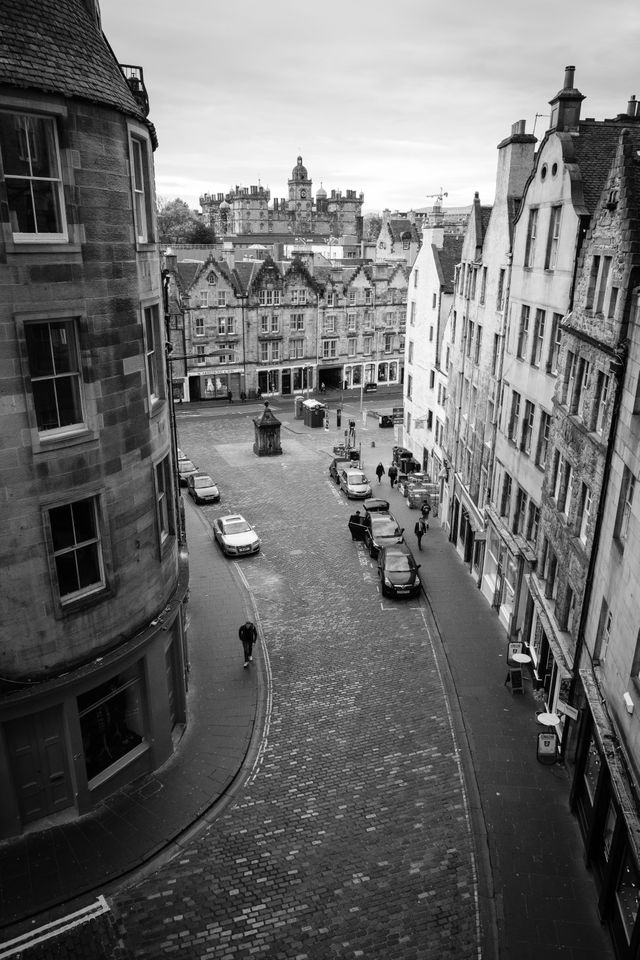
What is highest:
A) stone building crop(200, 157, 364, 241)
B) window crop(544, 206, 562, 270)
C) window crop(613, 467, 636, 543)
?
stone building crop(200, 157, 364, 241)

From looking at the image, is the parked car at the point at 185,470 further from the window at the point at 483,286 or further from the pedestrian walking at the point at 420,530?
the window at the point at 483,286

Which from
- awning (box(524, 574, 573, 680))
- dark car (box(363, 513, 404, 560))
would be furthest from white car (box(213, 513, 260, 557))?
awning (box(524, 574, 573, 680))

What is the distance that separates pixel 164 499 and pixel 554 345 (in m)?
12.6

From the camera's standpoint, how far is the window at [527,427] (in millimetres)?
Result: 22181

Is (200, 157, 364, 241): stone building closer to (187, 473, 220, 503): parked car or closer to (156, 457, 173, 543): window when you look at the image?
(187, 473, 220, 503): parked car

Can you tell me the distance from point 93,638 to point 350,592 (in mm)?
14390

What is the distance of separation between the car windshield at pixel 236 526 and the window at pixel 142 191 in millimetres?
18230

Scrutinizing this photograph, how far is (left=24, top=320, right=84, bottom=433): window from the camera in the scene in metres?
12.3

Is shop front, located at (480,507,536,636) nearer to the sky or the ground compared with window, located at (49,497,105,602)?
nearer to the ground

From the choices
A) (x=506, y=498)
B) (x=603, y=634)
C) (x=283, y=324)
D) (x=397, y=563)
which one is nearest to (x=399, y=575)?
(x=397, y=563)

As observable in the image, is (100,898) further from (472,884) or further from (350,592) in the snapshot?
(350,592)

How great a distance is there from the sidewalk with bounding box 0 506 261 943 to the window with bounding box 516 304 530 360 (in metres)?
13.9

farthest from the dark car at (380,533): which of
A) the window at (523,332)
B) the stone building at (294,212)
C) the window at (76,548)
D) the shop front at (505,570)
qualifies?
the stone building at (294,212)

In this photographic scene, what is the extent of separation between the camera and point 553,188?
66.6 feet
